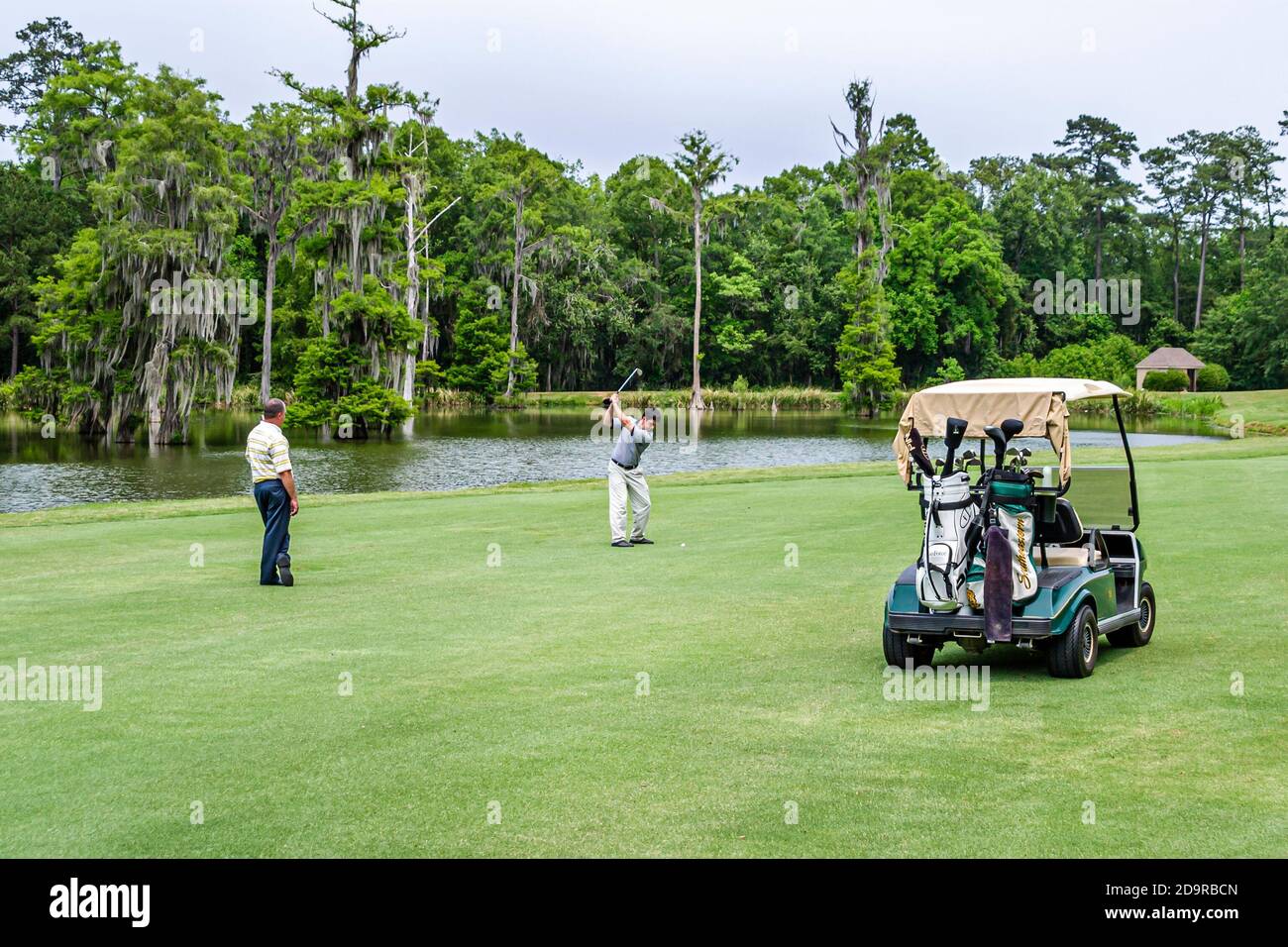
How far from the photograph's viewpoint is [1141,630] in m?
10.6

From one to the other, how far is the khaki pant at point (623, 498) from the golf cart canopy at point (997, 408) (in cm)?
851

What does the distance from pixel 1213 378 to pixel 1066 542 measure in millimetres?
87290

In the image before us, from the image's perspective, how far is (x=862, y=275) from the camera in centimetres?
8588

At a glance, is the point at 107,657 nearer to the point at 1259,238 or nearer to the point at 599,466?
the point at 599,466

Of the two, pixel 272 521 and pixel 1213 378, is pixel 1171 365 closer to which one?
pixel 1213 378

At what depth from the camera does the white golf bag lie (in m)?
9.04

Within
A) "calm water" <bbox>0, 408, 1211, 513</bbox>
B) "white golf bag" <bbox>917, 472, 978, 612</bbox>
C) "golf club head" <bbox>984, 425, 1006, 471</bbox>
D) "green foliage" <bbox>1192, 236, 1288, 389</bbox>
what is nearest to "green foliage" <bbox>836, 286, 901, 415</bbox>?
"calm water" <bbox>0, 408, 1211, 513</bbox>

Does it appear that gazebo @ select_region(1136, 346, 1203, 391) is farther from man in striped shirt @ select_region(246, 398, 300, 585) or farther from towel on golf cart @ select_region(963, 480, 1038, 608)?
towel on golf cart @ select_region(963, 480, 1038, 608)

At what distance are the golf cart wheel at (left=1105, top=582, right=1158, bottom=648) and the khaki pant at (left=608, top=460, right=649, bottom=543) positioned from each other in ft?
28.1

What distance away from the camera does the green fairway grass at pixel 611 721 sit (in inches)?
244

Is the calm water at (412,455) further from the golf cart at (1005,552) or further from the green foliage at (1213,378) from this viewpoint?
the golf cart at (1005,552)

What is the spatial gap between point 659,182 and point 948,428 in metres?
97.3

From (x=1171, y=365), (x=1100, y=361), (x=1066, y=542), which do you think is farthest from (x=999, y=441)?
(x=1100, y=361)

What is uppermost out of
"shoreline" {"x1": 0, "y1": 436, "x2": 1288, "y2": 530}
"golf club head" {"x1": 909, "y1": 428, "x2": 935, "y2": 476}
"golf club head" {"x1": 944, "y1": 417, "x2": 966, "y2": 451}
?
"golf club head" {"x1": 944, "y1": 417, "x2": 966, "y2": 451}
